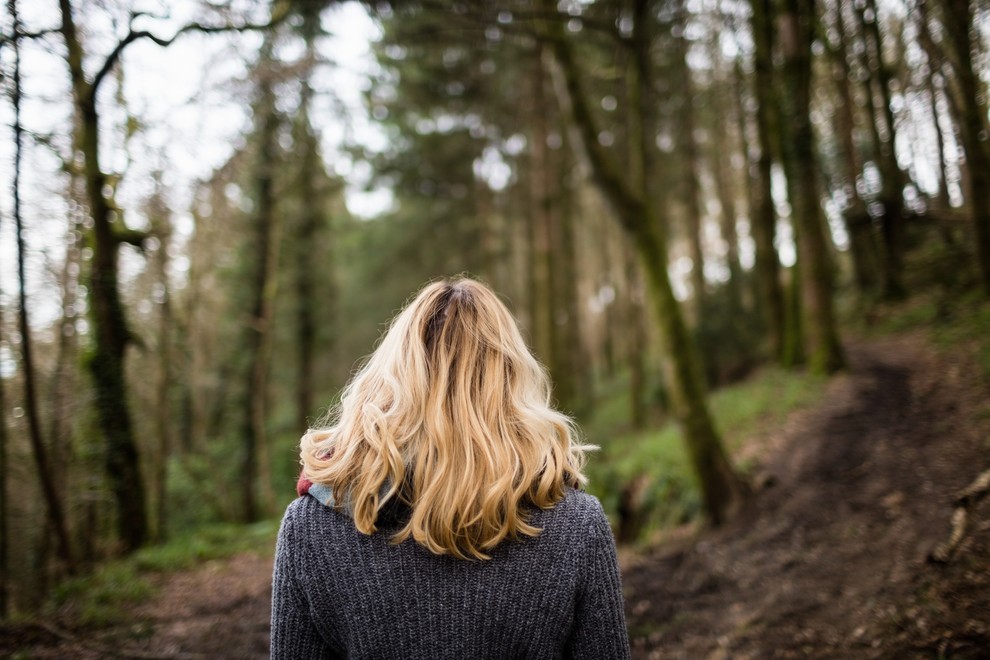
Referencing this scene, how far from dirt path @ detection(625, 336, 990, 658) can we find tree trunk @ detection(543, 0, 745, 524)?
0.53 metres

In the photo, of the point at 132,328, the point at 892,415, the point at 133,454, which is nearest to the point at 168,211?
the point at 132,328

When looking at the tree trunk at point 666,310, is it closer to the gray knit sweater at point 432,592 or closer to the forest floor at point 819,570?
the forest floor at point 819,570

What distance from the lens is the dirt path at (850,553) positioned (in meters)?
3.84

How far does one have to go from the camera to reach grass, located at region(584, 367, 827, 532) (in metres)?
8.70

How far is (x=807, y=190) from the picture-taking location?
9430mm

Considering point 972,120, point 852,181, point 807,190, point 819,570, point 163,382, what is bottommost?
point 819,570

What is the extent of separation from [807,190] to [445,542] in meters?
9.98

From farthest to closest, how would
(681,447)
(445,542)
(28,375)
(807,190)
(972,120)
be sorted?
1. (681,447)
2. (807,190)
3. (972,120)
4. (28,375)
5. (445,542)

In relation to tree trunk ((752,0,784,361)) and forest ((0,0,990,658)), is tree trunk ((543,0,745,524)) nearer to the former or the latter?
forest ((0,0,990,658))

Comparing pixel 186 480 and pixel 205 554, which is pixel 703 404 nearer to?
pixel 205 554

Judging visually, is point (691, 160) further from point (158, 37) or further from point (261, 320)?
point (158, 37)

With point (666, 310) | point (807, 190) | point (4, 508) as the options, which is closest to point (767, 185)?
point (807, 190)

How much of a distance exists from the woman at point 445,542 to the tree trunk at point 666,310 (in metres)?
5.81

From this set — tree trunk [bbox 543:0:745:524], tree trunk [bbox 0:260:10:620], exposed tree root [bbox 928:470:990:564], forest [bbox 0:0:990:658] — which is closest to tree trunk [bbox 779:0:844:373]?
forest [bbox 0:0:990:658]
